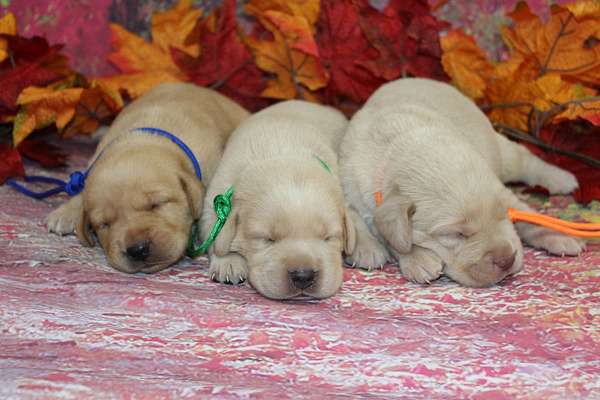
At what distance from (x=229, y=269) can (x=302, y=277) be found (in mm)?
395

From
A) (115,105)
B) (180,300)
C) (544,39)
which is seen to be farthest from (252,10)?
(180,300)

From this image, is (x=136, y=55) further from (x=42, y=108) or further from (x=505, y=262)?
(x=505, y=262)

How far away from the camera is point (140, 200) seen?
10.7ft

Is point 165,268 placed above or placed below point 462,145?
below

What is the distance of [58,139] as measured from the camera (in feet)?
17.0

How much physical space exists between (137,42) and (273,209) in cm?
228

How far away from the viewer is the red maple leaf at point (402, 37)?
4371mm

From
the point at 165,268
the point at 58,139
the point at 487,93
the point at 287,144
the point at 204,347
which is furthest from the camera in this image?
the point at 58,139

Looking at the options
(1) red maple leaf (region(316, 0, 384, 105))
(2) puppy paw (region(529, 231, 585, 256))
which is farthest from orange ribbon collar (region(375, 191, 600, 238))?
(1) red maple leaf (region(316, 0, 384, 105))

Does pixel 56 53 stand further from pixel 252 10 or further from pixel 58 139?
pixel 252 10

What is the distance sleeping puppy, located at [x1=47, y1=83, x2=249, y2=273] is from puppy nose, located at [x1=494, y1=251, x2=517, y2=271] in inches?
54.2

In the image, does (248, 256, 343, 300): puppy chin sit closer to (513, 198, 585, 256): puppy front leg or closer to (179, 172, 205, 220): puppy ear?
(179, 172, 205, 220): puppy ear

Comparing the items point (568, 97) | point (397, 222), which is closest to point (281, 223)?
point (397, 222)

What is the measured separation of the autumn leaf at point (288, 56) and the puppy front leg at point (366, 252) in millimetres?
1442
